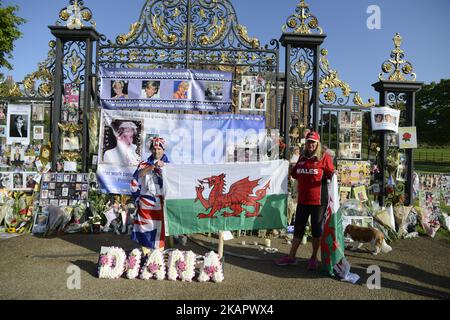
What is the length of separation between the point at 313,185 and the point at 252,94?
3069 mm

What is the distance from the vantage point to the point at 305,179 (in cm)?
502

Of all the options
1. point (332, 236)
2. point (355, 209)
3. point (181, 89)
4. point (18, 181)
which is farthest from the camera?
point (18, 181)

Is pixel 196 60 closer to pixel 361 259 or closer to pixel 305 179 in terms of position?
pixel 305 179

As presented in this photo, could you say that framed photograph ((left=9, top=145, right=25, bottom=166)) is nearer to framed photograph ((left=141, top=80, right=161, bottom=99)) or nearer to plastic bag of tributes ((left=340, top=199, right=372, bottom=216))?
framed photograph ((left=141, top=80, right=161, bottom=99))

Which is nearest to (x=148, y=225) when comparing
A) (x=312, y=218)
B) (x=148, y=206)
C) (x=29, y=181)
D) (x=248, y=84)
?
(x=148, y=206)

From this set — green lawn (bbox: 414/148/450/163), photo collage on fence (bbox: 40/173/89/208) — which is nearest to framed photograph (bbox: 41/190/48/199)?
photo collage on fence (bbox: 40/173/89/208)

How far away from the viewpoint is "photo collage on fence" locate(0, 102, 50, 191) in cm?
757

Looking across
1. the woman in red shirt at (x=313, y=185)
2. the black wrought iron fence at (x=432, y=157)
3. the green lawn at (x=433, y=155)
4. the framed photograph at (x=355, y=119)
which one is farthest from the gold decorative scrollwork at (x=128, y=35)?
the green lawn at (x=433, y=155)

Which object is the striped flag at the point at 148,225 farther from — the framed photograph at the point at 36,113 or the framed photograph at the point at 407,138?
the framed photograph at the point at 407,138

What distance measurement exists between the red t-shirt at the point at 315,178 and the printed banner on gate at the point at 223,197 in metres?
0.76

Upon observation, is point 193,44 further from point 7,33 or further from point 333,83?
point 7,33

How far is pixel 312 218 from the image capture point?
198 inches

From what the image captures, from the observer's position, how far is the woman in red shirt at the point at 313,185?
4.95m

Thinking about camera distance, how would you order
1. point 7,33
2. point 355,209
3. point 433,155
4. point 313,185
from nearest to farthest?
point 313,185 < point 355,209 < point 7,33 < point 433,155
